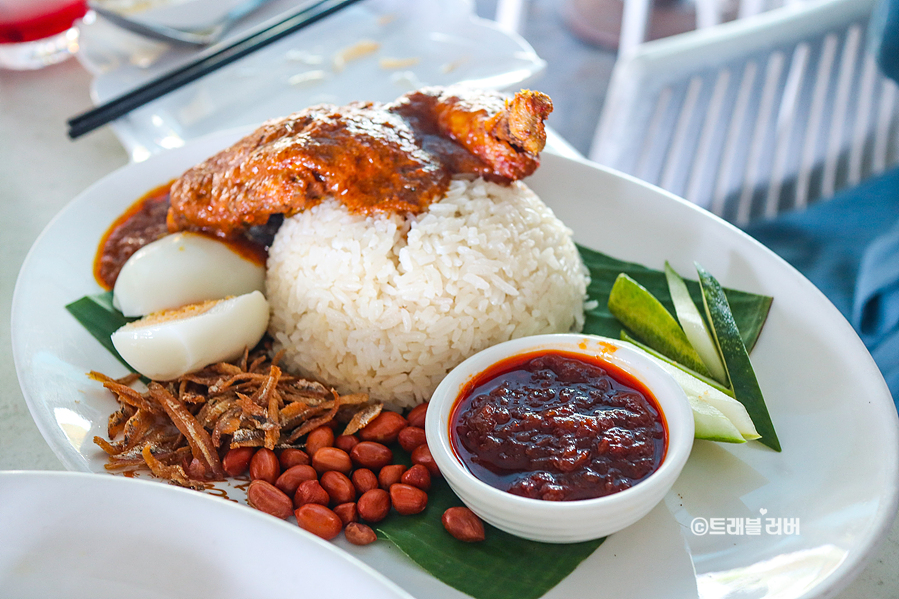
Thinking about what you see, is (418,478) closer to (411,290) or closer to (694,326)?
(411,290)

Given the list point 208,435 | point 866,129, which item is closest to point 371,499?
point 208,435

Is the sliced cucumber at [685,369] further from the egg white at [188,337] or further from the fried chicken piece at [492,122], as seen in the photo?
the egg white at [188,337]

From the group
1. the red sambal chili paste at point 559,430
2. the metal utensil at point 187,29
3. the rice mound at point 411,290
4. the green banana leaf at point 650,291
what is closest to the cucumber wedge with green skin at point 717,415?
the red sambal chili paste at point 559,430

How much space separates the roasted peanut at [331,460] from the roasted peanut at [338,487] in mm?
38

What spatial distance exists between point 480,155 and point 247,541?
4.73 feet

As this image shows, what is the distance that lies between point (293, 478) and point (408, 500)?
0.30m

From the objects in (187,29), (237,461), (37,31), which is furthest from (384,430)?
(37,31)

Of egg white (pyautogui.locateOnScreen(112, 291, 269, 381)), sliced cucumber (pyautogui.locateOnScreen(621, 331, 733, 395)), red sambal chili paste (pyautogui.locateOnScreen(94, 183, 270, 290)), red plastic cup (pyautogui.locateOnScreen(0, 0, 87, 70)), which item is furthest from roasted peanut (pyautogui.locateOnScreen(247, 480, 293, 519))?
red plastic cup (pyautogui.locateOnScreen(0, 0, 87, 70))

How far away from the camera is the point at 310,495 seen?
1.73 meters

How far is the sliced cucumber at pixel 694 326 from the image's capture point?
2031 mm

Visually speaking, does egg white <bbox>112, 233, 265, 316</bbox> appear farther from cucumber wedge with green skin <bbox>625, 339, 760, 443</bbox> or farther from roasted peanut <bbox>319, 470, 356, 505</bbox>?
cucumber wedge with green skin <bbox>625, 339, 760, 443</bbox>

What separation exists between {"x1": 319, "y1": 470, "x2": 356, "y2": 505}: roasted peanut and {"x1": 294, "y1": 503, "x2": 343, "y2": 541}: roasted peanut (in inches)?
3.0

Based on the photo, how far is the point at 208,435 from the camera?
189cm

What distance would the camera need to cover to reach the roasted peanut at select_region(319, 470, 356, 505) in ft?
5.75
